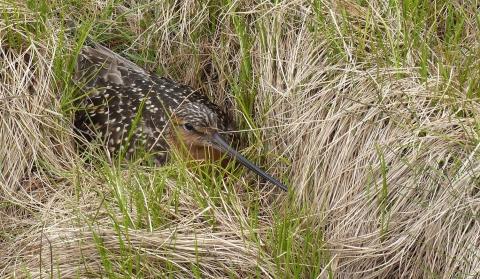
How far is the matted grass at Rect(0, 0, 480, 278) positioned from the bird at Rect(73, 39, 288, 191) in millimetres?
141

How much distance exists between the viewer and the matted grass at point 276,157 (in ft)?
12.4

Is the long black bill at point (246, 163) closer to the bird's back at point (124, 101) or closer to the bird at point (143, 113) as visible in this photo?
the bird at point (143, 113)

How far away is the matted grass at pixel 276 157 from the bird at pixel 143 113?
0.14 metres

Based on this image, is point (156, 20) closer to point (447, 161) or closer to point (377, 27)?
Answer: point (377, 27)

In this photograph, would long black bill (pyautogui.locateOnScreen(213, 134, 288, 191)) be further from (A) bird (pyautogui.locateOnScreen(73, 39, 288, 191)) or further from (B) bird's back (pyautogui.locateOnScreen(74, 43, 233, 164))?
(B) bird's back (pyautogui.locateOnScreen(74, 43, 233, 164))

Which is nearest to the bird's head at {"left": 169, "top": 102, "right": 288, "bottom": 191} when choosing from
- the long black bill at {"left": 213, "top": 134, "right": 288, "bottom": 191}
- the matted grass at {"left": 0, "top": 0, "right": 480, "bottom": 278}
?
the long black bill at {"left": 213, "top": 134, "right": 288, "bottom": 191}

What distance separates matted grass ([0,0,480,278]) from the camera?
12.4ft

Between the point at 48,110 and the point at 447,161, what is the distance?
1928 mm

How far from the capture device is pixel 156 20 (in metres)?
5.07

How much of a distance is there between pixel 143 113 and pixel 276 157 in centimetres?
89

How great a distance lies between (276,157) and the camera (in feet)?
14.6

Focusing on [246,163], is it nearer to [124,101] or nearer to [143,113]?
[143,113]

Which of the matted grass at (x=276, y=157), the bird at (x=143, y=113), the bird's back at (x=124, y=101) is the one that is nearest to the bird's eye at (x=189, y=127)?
the bird at (x=143, y=113)

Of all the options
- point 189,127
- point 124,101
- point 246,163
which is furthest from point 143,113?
point 246,163
